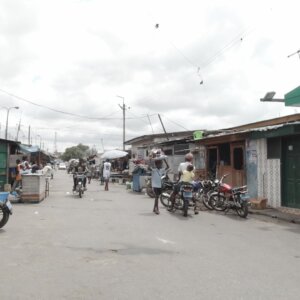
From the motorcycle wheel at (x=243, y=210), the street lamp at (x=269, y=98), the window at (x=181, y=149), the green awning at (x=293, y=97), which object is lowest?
the motorcycle wheel at (x=243, y=210)

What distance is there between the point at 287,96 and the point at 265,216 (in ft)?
13.5

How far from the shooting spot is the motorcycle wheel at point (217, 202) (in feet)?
49.0

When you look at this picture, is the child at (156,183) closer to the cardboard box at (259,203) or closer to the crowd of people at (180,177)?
the crowd of people at (180,177)

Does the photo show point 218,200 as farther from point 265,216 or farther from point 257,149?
point 257,149

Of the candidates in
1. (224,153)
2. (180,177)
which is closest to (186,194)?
(180,177)

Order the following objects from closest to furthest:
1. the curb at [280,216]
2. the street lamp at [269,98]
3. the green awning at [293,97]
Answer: the curb at [280,216], the green awning at [293,97], the street lamp at [269,98]

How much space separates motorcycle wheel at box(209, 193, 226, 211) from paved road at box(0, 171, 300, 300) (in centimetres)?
252

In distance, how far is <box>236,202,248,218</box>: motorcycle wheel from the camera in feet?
44.1

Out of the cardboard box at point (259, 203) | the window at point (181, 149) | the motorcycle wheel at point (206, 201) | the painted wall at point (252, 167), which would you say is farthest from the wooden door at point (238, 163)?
the window at point (181, 149)

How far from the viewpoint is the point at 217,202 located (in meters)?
15.0

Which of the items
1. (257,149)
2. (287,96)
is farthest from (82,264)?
(257,149)

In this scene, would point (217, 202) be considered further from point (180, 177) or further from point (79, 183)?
point (79, 183)

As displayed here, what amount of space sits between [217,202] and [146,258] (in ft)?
26.9

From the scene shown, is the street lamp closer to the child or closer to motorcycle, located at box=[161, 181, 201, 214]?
motorcycle, located at box=[161, 181, 201, 214]
